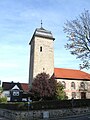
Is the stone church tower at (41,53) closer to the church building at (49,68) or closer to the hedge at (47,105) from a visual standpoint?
the church building at (49,68)

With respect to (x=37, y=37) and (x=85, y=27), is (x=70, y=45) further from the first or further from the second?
(x=37, y=37)

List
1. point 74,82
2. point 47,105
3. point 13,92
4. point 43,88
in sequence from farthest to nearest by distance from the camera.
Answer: point 74,82 → point 13,92 → point 43,88 → point 47,105

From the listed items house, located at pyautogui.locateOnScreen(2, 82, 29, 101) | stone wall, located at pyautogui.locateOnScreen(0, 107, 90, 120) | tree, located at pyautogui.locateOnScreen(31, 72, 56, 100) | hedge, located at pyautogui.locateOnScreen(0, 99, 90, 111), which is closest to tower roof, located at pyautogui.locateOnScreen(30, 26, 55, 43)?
tree, located at pyautogui.locateOnScreen(31, 72, 56, 100)

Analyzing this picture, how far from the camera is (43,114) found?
3253cm

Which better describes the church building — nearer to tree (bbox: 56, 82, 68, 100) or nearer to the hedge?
tree (bbox: 56, 82, 68, 100)

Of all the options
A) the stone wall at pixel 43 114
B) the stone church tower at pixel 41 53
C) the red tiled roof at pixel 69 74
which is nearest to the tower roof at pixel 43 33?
the stone church tower at pixel 41 53

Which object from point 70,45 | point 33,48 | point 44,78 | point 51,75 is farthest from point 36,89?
point 70,45

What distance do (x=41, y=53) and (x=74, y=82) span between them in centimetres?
1300

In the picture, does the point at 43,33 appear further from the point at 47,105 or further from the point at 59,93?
the point at 47,105

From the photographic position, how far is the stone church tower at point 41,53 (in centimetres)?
5956

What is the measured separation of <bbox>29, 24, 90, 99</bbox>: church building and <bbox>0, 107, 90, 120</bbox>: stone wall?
24.0 meters

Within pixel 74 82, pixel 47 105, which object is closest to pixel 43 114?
pixel 47 105

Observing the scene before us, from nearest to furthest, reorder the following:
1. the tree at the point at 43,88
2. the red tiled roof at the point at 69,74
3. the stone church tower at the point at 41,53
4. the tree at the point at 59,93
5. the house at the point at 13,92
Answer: the tree at the point at 43,88
the tree at the point at 59,93
the stone church tower at the point at 41,53
the house at the point at 13,92
the red tiled roof at the point at 69,74

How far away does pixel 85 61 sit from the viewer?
40.1m
